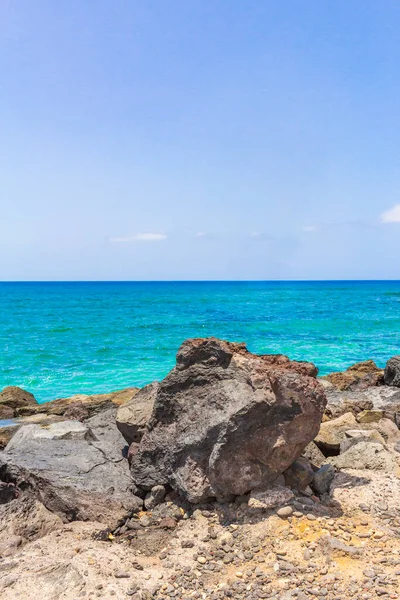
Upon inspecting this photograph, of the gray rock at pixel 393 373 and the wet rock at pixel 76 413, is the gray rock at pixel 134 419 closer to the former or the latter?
the wet rock at pixel 76 413

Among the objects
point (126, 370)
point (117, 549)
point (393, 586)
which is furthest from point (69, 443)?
point (126, 370)

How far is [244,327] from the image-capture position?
43.6 meters

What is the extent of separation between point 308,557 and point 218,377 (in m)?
2.40

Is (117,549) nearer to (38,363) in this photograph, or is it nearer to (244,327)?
(38,363)

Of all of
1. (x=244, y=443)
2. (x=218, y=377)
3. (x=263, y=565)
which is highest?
(x=218, y=377)

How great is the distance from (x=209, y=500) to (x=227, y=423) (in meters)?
0.99

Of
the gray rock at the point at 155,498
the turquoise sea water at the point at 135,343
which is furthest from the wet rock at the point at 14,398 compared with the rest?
the gray rock at the point at 155,498


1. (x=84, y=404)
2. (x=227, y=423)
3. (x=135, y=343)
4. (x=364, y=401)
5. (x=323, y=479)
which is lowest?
(x=135, y=343)

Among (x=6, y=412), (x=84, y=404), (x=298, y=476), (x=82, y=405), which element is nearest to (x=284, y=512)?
(x=298, y=476)

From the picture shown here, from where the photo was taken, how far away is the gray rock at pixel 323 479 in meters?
6.18

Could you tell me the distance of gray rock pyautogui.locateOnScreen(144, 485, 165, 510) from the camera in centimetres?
633

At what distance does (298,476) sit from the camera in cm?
612

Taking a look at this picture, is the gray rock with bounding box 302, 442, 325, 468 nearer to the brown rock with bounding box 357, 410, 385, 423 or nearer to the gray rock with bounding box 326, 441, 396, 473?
the gray rock with bounding box 326, 441, 396, 473

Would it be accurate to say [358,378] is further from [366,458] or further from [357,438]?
[366,458]
